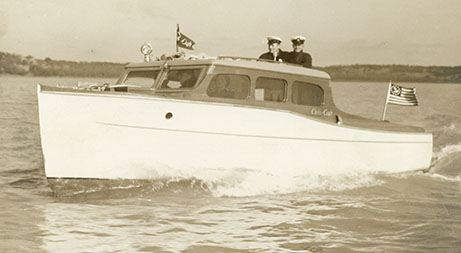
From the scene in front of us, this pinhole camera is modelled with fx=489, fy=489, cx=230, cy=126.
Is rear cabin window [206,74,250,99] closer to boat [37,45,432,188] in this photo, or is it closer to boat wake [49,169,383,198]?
boat [37,45,432,188]

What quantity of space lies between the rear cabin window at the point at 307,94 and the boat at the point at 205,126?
2 cm

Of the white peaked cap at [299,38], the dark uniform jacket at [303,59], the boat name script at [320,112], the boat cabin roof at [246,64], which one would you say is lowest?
the boat name script at [320,112]

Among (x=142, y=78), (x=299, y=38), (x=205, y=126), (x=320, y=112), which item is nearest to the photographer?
(x=205, y=126)

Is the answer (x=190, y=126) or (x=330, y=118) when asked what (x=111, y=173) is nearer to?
(x=190, y=126)

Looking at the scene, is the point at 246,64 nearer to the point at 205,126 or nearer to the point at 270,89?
the point at 270,89

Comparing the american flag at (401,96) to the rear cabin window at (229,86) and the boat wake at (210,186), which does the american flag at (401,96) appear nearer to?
the boat wake at (210,186)

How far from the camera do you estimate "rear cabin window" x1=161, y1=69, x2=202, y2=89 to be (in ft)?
26.3

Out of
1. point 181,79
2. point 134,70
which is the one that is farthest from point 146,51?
point 181,79

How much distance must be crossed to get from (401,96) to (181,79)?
17.0 ft

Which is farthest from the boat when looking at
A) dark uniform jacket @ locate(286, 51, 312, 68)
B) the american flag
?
the american flag

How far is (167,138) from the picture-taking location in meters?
7.19

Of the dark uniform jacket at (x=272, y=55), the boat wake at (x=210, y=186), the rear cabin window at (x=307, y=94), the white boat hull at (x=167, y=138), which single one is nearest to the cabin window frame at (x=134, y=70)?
the white boat hull at (x=167, y=138)

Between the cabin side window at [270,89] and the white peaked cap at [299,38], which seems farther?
the white peaked cap at [299,38]

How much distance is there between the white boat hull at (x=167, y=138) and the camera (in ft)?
22.5
